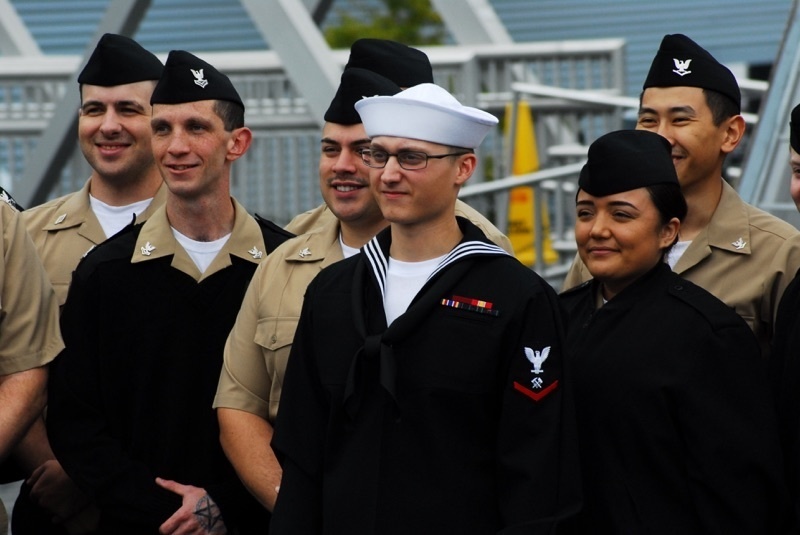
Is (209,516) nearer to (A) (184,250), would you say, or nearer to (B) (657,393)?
(A) (184,250)

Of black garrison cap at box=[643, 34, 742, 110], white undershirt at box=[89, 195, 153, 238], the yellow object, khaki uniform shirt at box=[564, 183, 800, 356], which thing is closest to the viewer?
khaki uniform shirt at box=[564, 183, 800, 356]

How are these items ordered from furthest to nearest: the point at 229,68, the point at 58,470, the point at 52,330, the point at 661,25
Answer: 1. the point at 661,25
2. the point at 229,68
3. the point at 58,470
4. the point at 52,330

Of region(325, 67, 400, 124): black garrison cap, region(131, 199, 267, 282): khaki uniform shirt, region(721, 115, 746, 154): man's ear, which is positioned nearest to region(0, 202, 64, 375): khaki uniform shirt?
region(131, 199, 267, 282): khaki uniform shirt

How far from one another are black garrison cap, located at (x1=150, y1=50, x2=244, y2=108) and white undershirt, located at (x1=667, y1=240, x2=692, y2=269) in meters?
1.43

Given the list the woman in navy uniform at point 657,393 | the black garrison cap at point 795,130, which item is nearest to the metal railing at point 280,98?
the black garrison cap at point 795,130

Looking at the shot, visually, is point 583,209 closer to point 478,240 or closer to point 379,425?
point 478,240

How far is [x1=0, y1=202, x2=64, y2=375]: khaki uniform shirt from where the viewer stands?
15.6 feet

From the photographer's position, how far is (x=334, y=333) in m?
4.23

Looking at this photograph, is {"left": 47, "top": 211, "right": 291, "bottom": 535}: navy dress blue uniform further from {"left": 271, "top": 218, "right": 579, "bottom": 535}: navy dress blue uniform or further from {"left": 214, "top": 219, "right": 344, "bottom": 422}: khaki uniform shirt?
{"left": 271, "top": 218, "right": 579, "bottom": 535}: navy dress blue uniform

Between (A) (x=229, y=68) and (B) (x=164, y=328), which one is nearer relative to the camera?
(B) (x=164, y=328)

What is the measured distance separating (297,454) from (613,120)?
21.2 ft

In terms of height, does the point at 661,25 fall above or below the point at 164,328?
below

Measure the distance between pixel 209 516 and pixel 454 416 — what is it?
1.18m

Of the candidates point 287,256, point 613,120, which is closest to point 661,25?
point 613,120
